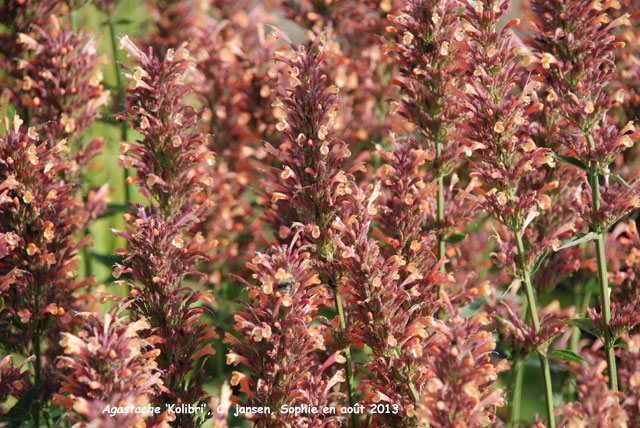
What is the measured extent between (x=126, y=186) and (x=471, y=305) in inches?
76.9

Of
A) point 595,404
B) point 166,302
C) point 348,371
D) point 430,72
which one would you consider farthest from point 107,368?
point 430,72

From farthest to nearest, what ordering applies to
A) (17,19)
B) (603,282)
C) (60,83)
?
(17,19)
(60,83)
(603,282)

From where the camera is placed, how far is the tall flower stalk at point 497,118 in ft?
7.54

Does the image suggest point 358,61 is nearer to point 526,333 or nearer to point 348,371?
point 526,333

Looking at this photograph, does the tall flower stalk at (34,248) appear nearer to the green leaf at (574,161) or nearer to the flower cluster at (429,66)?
the flower cluster at (429,66)

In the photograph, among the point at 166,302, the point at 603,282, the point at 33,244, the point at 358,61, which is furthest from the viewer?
the point at 358,61

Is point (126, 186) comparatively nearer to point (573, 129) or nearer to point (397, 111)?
point (397, 111)

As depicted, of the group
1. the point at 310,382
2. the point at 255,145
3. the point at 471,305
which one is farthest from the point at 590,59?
the point at 255,145

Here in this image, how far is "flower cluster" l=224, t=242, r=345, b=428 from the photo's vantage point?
2.11 meters

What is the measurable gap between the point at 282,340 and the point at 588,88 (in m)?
1.28

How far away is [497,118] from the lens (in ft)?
7.55

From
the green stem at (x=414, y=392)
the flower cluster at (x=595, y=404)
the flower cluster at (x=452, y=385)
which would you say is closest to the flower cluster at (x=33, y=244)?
the green stem at (x=414, y=392)

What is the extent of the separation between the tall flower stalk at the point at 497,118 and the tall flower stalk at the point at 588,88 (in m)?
0.11

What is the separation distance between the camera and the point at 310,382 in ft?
7.35
